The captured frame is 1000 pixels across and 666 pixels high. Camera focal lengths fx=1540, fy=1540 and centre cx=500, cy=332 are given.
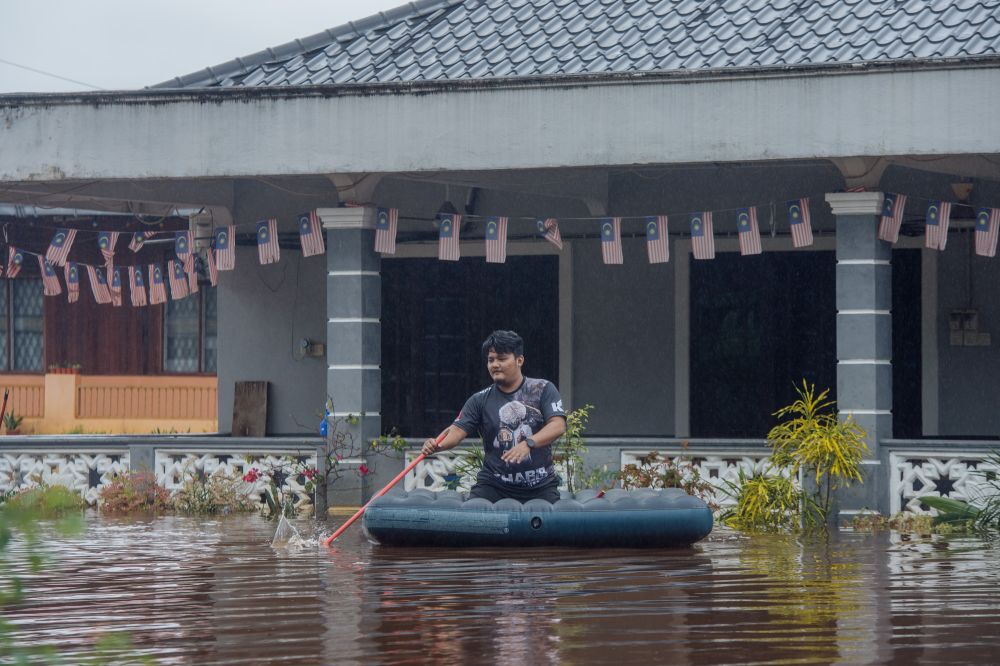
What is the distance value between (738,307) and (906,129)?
5.00m

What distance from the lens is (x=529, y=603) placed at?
9117 mm

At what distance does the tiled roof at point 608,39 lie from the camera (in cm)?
1520

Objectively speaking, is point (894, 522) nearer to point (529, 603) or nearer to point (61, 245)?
point (529, 603)

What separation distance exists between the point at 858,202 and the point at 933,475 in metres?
2.63

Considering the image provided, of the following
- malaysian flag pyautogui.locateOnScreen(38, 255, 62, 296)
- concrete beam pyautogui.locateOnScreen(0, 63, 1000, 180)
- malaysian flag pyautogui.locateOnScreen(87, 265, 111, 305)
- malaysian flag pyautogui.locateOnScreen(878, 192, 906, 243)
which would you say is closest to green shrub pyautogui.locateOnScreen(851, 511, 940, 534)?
malaysian flag pyautogui.locateOnScreen(878, 192, 906, 243)

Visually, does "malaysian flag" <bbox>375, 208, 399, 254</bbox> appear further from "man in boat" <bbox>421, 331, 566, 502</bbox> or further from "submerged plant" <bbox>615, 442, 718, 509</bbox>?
"man in boat" <bbox>421, 331, 566, 502</bbox>

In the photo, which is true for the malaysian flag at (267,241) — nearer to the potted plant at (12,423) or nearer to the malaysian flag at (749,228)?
the malaysian flag at (749,228)

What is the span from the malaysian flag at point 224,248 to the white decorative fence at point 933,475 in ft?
25.2

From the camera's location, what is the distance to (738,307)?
18672mm

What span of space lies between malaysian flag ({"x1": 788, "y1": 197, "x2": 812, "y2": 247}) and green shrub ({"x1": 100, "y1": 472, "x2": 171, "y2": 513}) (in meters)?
7.22

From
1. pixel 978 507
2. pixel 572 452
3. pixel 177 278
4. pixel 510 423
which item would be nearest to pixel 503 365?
pixel 510 423

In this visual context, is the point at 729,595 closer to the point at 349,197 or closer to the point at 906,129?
the point at 906,129

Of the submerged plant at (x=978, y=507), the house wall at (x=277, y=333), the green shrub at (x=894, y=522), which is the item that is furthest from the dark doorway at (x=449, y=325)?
the submerged plant at (x=978, y=507)

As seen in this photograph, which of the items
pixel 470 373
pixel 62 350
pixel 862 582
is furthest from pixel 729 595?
pixel 62 350
